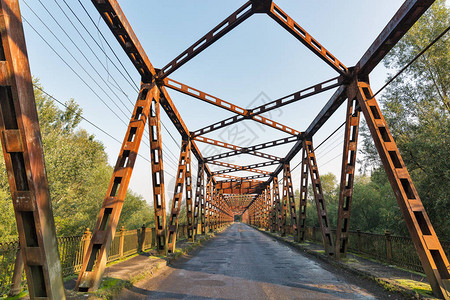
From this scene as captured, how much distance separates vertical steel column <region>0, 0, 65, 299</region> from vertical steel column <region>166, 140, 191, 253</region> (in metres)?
8.63

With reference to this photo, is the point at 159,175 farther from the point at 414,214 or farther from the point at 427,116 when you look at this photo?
the point at 427,116

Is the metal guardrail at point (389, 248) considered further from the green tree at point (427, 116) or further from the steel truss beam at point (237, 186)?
the steel truss beam at point (237, 186)

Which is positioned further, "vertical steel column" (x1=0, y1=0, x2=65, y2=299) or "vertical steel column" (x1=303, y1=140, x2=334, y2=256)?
"vertical steel column" (x1=303, y1=140, x2=334, y2=256)

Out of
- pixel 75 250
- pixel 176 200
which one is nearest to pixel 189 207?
pixel 176 200

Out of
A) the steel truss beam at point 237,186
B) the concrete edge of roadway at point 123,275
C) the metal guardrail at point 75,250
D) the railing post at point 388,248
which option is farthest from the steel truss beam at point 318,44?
the steel truss beam at point 237,186

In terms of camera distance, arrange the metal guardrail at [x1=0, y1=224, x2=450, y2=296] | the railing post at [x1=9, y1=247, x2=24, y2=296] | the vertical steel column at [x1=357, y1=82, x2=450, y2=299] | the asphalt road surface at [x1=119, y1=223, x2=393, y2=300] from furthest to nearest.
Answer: the asphalt road surface at [x1=119, y1=223, x2=393, y2=300] → the vertical steel column at [x1=357, y1=82, x2=450, y2=299] → the metal guardrail at [x1=0, y1=224, x2=450, y2=296] → the railing post at [x1=9, y1=247, x2=24, y2=296]

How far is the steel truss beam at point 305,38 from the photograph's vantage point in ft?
30.5

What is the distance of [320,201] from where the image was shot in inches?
544

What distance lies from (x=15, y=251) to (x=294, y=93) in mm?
12769

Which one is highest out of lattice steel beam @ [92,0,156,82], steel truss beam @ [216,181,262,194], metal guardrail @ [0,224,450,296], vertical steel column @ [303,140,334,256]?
steel truss beam @ [216,181,262,194]

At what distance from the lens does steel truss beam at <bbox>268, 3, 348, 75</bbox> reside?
928cm

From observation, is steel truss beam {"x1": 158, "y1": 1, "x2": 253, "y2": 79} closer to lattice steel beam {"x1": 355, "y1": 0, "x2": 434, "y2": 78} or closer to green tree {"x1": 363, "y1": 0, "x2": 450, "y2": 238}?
lattice steel beam {"x1": 355, "y1": 0, "x2": 434, "y2": 78}

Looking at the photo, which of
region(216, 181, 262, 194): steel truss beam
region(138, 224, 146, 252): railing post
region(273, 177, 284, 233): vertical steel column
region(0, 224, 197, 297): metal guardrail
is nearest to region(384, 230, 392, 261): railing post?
region(0, 224, 197, 297): metal guardrail

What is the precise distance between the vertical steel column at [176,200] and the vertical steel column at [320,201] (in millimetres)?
8158
